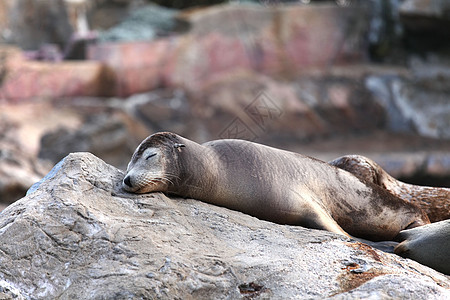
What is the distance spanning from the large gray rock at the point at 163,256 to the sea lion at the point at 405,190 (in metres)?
1.18

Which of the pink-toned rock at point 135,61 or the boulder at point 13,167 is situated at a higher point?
the pink-toned rock at point 135,61

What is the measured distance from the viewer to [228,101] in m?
12.2

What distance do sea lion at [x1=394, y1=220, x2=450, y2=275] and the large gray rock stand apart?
0.81 ft

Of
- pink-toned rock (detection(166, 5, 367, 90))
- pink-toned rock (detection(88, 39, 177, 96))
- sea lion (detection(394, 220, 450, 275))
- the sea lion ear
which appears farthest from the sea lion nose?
pink-toned rock (detection(166, 5, 367, 90))

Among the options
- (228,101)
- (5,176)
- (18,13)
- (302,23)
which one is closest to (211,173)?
(5,176)

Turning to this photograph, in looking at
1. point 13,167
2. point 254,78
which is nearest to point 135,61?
point 254,78

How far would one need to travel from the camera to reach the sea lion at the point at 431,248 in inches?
134

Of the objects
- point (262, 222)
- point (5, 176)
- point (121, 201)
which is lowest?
point (5, 176)

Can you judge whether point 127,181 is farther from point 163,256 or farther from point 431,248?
point 431,248

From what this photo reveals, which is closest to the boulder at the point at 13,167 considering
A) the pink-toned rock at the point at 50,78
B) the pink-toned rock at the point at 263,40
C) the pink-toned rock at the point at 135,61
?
the pink-toned rock at the point at 50,78

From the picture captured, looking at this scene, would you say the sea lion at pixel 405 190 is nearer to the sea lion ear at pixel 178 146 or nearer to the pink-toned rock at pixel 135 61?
the sea lion ear at pixel 178 146

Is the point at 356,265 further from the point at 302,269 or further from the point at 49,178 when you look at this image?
the point at 49,178

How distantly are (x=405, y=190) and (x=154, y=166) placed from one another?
206 cm

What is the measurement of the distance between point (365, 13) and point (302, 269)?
1161 cm
